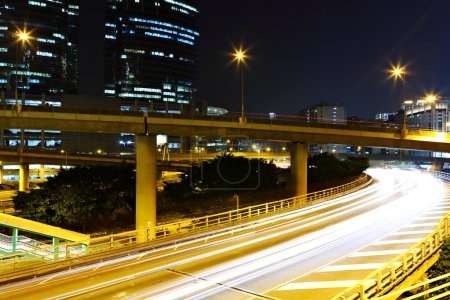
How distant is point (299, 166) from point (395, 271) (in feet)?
101

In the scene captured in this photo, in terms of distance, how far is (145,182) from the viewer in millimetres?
35719

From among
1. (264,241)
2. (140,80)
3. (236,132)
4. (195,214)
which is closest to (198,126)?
(236,132)

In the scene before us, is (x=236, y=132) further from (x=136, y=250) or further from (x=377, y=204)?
(x=136, y=250)

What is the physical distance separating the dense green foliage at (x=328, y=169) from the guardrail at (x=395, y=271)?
43184 millimetres

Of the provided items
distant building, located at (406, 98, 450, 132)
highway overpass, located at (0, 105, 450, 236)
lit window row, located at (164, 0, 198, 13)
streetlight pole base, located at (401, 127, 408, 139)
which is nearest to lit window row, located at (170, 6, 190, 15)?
lit window row, located at (164, 0, 198, 13)

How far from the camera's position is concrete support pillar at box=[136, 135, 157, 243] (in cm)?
3547

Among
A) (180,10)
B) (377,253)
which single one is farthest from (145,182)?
(180,10)

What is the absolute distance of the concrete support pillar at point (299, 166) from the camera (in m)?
44.4

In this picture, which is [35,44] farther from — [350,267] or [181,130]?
[350,267]

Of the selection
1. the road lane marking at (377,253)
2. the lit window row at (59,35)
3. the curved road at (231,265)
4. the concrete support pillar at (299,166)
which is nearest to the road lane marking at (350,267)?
the curved road at (231,265)

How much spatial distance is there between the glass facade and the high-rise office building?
2214 centimetres

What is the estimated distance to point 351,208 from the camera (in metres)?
32.6

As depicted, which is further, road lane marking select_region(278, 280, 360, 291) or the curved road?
road lane marking select_region(278, 280, 360, 291)

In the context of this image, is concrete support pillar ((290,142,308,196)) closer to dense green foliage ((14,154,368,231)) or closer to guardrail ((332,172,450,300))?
dense green foliage ((14,154,368,231))
